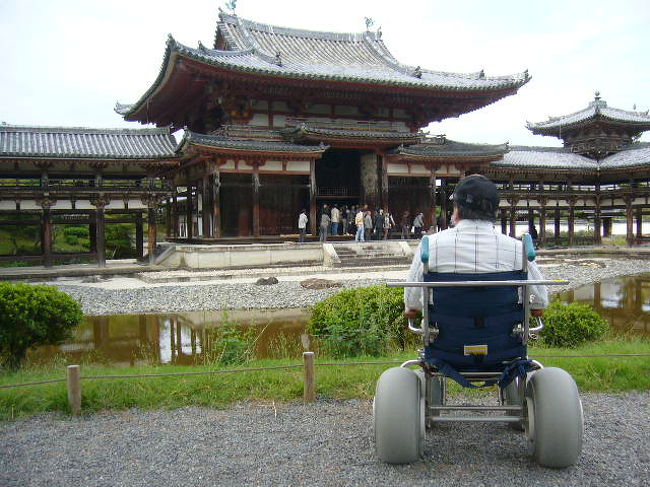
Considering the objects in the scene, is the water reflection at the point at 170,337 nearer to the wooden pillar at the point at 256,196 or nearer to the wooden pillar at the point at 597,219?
the wooden pillar at the point at 256,196

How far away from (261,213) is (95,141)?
22.2 feet

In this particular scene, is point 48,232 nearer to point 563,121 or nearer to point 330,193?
point 330,193

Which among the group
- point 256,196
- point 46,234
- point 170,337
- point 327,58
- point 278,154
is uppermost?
point 327,58

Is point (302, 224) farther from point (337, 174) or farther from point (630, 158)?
point (630, 158)

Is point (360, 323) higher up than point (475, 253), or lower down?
lower down

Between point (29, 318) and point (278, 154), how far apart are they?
49.0 feet

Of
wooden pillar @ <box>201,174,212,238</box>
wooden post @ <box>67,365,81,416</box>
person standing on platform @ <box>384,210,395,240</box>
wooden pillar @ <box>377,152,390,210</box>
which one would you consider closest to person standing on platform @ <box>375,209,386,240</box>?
person standing on platform @ <box>384,210,395,240</box>

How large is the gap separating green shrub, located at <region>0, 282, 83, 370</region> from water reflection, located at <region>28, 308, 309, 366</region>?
0.86 m

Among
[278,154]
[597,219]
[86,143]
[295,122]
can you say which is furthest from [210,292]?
[597,219]

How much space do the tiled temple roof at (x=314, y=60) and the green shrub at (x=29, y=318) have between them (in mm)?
13695

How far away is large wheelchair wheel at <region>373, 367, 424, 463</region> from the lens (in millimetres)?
3619

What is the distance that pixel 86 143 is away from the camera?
21078mm

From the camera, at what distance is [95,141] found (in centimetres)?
2136

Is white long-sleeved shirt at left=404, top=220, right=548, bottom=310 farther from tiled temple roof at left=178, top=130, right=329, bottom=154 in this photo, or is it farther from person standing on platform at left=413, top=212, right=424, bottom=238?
person standing on platform at left=413, top=212, right=424, bottom=238
